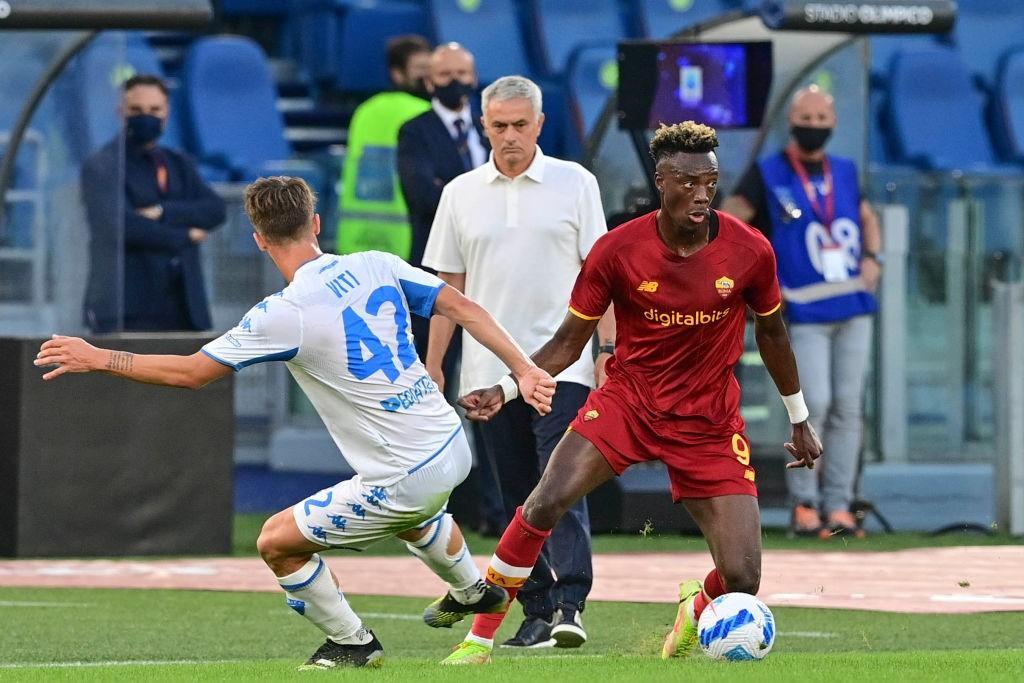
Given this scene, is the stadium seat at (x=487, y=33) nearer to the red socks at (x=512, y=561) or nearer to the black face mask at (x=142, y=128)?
the black face mask at (x=142, y=128)

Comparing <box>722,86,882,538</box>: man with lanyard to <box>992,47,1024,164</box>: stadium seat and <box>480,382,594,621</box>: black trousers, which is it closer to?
<box>480,382,594,621</box>: black trousers

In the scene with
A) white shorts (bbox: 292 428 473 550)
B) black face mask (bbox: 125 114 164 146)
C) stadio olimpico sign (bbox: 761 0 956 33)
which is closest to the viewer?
white shorts (bbox: 292 428 473 550)

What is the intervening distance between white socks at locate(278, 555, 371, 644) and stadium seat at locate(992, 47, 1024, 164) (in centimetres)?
1551

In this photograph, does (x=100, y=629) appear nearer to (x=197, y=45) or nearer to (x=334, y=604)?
(x=334, y=604)

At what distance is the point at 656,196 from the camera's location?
13.1 m

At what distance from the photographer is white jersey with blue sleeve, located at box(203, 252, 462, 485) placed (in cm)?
727

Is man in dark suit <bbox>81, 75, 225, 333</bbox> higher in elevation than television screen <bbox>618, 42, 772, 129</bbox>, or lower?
lower

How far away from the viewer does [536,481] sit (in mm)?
8922

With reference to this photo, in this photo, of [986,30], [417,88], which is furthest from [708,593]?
[986,30]

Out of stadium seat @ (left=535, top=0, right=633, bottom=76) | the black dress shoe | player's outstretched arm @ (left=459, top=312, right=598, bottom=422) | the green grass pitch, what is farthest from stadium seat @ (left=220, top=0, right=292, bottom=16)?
player's outstretched arm @ (left=459, top=312, right=598, bottom=422)

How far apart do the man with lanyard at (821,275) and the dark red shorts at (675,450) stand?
17.5 feet

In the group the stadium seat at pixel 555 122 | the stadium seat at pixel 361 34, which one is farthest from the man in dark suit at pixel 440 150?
the stadium seat at pixel 361 34

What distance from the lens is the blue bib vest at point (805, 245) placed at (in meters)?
13.1

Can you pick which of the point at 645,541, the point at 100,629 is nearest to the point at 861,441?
the point at 645,541
